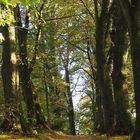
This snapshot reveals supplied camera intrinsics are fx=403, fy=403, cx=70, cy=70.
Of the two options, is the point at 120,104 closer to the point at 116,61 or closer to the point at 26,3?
the point at 116,61

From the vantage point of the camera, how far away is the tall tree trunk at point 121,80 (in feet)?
52.6

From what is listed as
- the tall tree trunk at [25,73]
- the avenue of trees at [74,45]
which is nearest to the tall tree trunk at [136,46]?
the avenue of trees at [74,45]

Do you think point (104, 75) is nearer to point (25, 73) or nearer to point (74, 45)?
point (25, 73)

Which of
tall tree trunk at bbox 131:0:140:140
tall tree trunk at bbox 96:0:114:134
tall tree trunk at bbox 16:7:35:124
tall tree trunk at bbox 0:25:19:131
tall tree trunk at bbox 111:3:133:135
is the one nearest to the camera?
tall tree trunk at bbox 131:0:140:140

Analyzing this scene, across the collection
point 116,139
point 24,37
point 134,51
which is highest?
point 24,37

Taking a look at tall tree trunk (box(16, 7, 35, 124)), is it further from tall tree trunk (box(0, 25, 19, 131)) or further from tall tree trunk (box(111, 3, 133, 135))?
tall tree trunk (box(111, 3, 133, 135))

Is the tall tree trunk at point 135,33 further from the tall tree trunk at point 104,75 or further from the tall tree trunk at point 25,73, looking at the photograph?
the tall tree trunk at point 25,73

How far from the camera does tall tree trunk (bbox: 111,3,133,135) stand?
1603cm

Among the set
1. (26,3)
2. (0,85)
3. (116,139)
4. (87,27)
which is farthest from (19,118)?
(0,85)

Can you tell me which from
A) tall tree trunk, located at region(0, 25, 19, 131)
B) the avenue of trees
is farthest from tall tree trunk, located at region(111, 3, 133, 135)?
tall tree trunk, located at region(0, 25, 19, 131)

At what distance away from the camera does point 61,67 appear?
144ft

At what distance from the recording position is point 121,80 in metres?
16.6

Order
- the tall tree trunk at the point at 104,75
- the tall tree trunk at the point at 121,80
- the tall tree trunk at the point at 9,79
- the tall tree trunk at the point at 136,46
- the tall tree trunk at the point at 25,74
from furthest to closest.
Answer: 1. the tall tree trunk at the point at 25,74
2. the tall tree trunk at the point at 104,75
3. the tall tree trunk at the point at 121,80
4. the tall tree trunk at the point at 9,79
5. the tall tree trunk at the point at 136,46

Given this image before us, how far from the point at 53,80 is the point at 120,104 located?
657 inches
